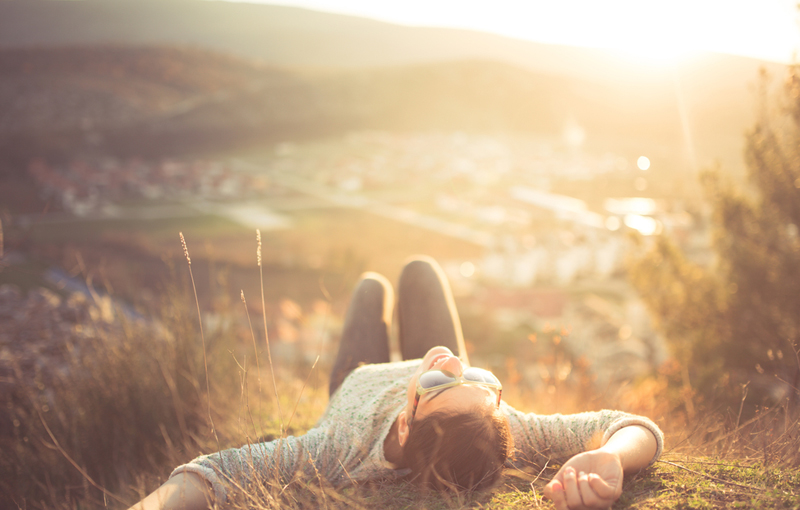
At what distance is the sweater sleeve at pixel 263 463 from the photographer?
1.13m

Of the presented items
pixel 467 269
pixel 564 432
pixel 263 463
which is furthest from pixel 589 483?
pixel 467 269

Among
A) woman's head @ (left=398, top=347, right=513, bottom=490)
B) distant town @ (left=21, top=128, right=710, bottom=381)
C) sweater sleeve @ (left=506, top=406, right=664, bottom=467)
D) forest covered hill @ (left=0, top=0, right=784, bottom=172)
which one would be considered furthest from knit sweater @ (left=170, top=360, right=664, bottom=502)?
forest covered hill @ (left=0, top=0, right=784, bottom=172)

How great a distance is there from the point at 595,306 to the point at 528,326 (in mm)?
1391

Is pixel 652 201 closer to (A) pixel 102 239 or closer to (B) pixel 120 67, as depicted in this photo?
(A) pixel 102 239

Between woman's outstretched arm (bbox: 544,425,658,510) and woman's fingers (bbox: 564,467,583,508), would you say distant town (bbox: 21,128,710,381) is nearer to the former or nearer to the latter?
woman's outstretched arm (bbox: 544,425,658,510)

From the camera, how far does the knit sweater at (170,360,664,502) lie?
117 centimetres

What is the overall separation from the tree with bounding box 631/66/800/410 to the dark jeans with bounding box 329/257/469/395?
1978 mm

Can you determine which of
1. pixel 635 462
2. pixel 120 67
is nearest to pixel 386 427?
pixel 635 462

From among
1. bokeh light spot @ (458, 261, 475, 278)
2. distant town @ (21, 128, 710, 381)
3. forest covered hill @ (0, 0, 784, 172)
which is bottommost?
bokeh light spot @ (458, 261, 475, 278)

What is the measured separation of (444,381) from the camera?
1.25 m

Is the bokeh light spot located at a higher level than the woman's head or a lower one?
lower

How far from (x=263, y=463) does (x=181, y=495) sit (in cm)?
22

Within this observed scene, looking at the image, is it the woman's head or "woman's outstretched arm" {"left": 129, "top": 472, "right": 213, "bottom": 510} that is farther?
the woman's head

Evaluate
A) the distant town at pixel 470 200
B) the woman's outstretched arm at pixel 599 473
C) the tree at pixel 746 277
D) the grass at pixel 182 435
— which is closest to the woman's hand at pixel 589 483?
the woman's outstretched arm at pixel 599 473
